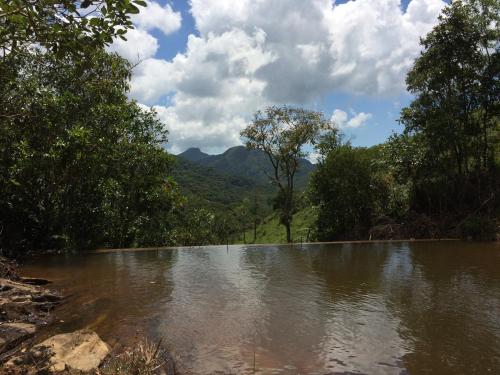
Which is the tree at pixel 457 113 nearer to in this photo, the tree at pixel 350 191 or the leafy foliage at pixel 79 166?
the tree at pixel 350 191

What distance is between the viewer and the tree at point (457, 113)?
2452cm

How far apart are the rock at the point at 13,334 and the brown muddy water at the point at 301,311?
416 millimetres

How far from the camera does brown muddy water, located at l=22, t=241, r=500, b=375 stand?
614 centimetres

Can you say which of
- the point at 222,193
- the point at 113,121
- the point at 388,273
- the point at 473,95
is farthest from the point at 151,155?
the point at 222,193

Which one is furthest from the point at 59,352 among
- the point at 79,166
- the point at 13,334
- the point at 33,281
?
the point at 79,166

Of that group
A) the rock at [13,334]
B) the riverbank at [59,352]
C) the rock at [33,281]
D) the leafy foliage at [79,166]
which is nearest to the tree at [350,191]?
the leafy foliage at [79,166]

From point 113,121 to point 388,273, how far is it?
48.9 ft

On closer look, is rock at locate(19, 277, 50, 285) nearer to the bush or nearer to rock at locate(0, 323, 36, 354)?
rock at locate(0, 323, 36, 354)

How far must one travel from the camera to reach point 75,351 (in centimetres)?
601

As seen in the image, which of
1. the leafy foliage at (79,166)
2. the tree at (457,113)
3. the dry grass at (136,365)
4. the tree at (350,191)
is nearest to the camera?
the dry grass at (136,365)

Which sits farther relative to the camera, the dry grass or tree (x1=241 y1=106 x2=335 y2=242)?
tree (x1=241 y1=106 x2=335 y2=242)

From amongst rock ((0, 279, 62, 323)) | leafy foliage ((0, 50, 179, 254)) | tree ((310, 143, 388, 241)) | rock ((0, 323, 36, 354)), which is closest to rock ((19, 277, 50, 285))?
rock ((0, 279, 62, 323))

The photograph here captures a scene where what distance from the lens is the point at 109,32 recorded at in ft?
20.1

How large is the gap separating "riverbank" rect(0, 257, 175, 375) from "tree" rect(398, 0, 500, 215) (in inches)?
903
